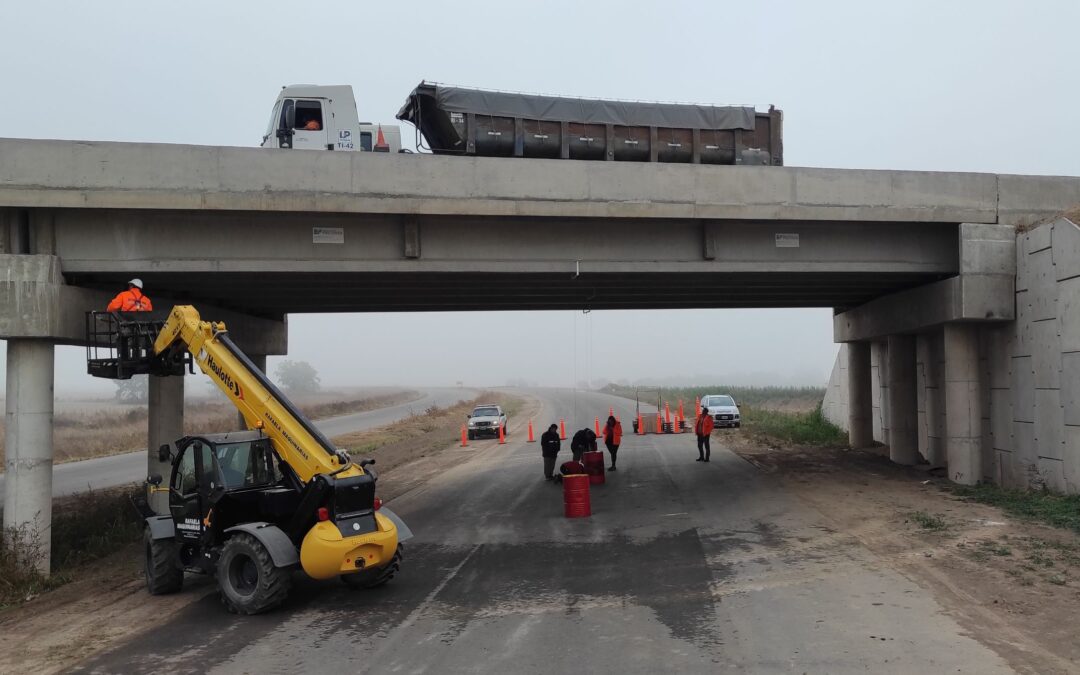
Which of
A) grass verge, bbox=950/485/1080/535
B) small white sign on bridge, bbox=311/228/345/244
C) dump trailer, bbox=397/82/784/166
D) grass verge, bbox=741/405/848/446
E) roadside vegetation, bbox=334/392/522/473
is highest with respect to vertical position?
dump trailer, bbox=397/82/784/166

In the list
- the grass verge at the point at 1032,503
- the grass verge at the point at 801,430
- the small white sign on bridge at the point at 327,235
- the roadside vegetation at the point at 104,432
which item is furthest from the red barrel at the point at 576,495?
the roadside vegetation at the point at 104,432

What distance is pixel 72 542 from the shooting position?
14.2 meters

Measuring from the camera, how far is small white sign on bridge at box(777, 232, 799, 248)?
16203 millimetres

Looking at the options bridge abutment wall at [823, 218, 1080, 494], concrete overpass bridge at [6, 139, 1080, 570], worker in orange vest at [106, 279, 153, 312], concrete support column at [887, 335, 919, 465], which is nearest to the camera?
worker in orange vest at [106, 279, 153, 312]

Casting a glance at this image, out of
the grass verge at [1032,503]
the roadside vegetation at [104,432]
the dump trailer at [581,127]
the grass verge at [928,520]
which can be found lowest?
the roadside vegetation at [104,432]

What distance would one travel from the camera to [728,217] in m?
15.1

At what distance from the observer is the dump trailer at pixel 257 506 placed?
31.1 feet

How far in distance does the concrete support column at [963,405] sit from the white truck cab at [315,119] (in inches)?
565

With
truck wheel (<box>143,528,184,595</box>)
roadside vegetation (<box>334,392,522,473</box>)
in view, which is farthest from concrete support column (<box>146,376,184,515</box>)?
roadside vegetation (<box>334,392,522,473</box>)

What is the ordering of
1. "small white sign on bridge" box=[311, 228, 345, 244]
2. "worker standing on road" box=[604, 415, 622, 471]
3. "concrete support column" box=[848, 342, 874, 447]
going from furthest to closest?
"concrete support column" box=[848, 342, 874, 447]
"worker standing on road" box=[604, 415, 622, 471]
"small white sign on bridge" box=[311, 228, 345, 244]

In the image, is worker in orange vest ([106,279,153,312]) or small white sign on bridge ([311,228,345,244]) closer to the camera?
worker in orange vest ([106,279,153,312])

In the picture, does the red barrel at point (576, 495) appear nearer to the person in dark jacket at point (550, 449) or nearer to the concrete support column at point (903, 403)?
the person in dark jacket at point (550, 449)

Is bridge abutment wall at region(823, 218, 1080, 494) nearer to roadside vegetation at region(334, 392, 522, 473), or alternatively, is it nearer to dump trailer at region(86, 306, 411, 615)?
dump trailer at region(86, 306, 411, 615)

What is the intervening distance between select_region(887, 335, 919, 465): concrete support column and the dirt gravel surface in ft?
7.86
